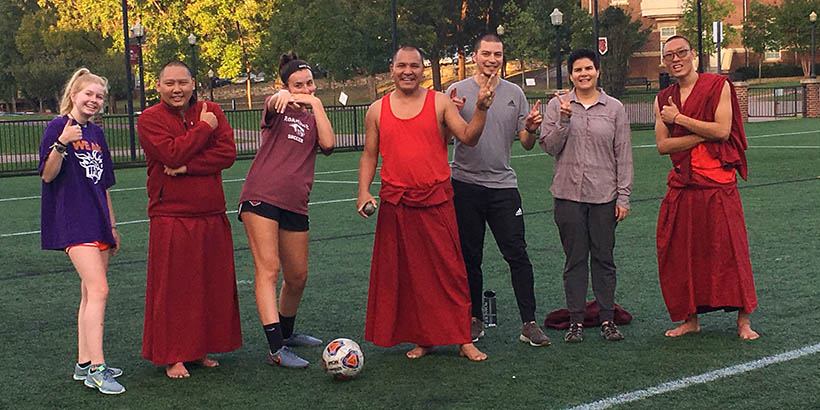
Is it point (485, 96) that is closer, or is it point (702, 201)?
point (485, 96)

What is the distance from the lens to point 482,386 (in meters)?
6.15

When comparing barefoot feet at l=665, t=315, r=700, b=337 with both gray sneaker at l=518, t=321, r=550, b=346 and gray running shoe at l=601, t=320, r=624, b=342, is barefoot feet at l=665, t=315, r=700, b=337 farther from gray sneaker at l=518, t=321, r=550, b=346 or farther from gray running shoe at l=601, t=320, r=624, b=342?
gray sneaker at l=518, t=321, r=550, b=346

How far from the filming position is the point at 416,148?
21.9ft

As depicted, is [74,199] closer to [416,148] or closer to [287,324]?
[287,324]

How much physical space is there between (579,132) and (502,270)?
3.19 m

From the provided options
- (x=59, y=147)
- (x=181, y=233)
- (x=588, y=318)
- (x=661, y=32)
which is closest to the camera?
(x=59, y=147)

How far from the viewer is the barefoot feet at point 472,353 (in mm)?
6762

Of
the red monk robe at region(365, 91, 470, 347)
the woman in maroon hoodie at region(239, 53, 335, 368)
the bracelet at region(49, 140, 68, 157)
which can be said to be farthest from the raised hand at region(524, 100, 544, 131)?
the bracelet at region(49, 140, 68, 157)

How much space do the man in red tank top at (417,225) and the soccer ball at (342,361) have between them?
1.45 feet

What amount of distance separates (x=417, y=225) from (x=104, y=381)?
2.08 m

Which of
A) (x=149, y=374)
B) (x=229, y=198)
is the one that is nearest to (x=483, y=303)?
(x=149, y=374)

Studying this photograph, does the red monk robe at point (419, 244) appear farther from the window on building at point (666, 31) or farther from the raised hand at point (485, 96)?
the window on building at point (666, 31)

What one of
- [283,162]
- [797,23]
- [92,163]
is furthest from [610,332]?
[797,23]

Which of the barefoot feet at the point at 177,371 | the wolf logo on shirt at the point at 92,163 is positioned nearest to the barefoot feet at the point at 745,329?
the barefoot feet at the point at 177,371
